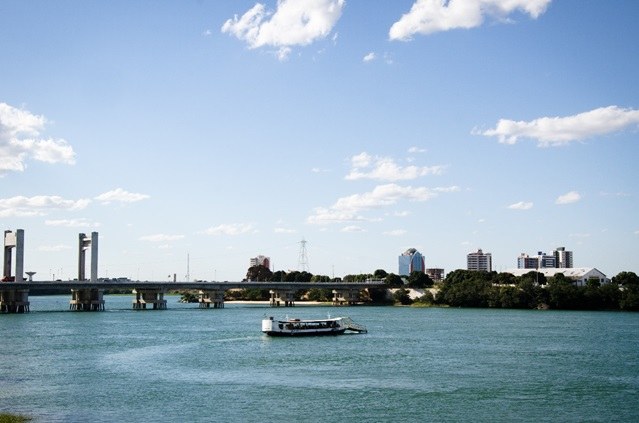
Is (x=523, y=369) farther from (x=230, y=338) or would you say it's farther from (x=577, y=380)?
(x=230, y=338)

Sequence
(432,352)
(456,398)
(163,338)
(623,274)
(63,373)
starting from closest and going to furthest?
(456,398)
(63,373)
(432,352)
(163,338)
(623,274)

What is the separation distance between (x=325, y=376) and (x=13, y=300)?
411 ft

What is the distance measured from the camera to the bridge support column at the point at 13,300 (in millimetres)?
165625

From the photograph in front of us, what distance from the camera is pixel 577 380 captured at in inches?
2299

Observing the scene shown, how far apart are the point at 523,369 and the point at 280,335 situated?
41786 millimetres

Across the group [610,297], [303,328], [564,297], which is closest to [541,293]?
[564,297]

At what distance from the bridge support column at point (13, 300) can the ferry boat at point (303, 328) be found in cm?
8528

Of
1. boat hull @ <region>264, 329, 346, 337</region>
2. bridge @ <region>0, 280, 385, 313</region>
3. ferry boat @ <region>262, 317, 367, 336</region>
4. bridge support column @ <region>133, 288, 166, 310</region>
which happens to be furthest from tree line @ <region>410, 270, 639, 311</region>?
boat hull @ <region>264, 329, 346, 337</region>

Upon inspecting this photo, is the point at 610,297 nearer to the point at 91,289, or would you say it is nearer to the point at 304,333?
the point at 304,333

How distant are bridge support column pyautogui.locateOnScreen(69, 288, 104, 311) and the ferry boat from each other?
88.3m

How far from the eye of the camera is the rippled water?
46312 mm

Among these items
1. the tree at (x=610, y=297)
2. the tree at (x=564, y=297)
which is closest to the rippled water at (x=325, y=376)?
the tree at (x=610, y=297)

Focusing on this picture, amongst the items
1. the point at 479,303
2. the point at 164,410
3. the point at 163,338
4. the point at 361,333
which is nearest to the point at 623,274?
the point at 479,303

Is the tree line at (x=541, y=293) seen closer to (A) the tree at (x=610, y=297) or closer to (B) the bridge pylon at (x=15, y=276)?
(A) the tree at (x=610, y=297)
